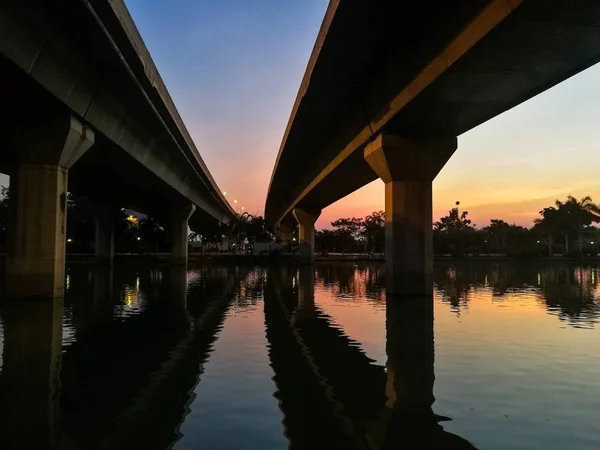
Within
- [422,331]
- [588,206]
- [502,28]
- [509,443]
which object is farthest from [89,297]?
[588,206]

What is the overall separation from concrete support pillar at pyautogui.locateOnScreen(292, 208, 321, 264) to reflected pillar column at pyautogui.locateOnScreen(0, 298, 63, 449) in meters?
47.6

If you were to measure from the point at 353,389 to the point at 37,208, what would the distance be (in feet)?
52.8

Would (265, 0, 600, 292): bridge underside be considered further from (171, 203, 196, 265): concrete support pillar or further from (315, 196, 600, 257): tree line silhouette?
(315, 196, 600, 257): tree line silhouette

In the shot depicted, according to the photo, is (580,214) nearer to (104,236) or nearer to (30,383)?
(104,236)

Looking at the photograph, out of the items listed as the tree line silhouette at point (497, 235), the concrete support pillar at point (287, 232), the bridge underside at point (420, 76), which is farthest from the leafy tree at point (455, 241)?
the bridge underside at point (420, 76)

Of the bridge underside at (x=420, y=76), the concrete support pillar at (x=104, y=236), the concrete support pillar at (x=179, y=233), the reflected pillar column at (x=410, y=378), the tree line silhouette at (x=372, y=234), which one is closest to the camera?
the reflected pillar column at (x=410, y=378)

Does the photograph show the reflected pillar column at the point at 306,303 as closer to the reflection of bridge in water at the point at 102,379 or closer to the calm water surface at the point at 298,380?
the calm water surface at the point at 298,380

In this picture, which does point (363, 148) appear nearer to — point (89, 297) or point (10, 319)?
point (89, 297)

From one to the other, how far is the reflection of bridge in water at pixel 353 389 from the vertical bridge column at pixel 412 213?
8397 mm

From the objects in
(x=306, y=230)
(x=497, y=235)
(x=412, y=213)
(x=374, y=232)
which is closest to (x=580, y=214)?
(x=497, y=235)

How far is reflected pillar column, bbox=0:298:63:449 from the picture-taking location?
230 inches

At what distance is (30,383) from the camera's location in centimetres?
805

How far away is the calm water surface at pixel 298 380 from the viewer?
5941 millimetres

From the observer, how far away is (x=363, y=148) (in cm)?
2516
